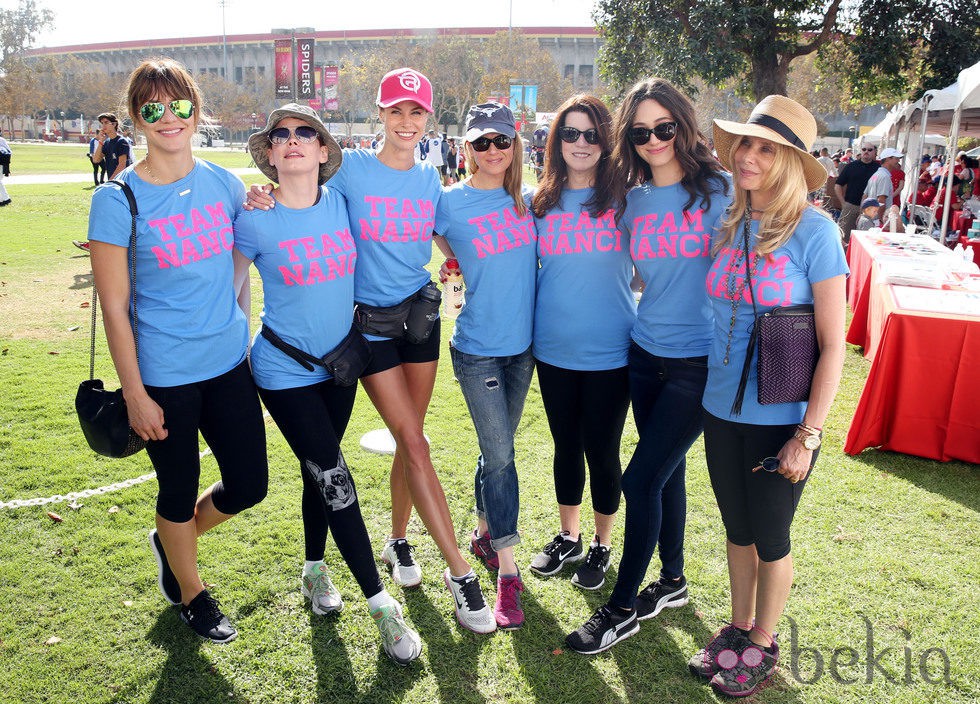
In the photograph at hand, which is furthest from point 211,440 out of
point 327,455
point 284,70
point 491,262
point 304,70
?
point 304,70

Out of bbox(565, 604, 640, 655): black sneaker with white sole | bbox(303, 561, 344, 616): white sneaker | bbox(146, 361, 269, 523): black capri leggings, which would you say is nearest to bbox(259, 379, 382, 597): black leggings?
bbox(146, 361, 269, 523): black capri leggings

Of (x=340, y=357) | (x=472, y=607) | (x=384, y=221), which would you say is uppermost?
(x=384, y=221)

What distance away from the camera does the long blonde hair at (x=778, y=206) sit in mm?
2352

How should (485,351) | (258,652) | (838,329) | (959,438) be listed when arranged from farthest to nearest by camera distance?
(959,438) → (485,351) → (258,652) → (838,329)

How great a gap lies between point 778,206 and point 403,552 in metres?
2.27

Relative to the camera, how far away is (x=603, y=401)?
304 centimetres

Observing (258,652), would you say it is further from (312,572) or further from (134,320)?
(134,320)

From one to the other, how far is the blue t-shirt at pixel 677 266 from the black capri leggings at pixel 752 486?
0.34 metres

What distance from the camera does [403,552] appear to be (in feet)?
11.2

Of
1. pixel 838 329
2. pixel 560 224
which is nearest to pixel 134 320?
pixel 560 224

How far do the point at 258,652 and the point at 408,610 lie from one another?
0.65m

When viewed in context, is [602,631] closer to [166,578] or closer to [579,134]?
[166,578]

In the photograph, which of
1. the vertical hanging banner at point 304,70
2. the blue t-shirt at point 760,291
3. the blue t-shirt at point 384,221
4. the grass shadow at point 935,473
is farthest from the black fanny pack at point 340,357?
the vertical hanging banner at point 304,70

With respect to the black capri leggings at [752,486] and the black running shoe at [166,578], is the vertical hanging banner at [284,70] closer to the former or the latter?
the black running shoe at [166,578]
